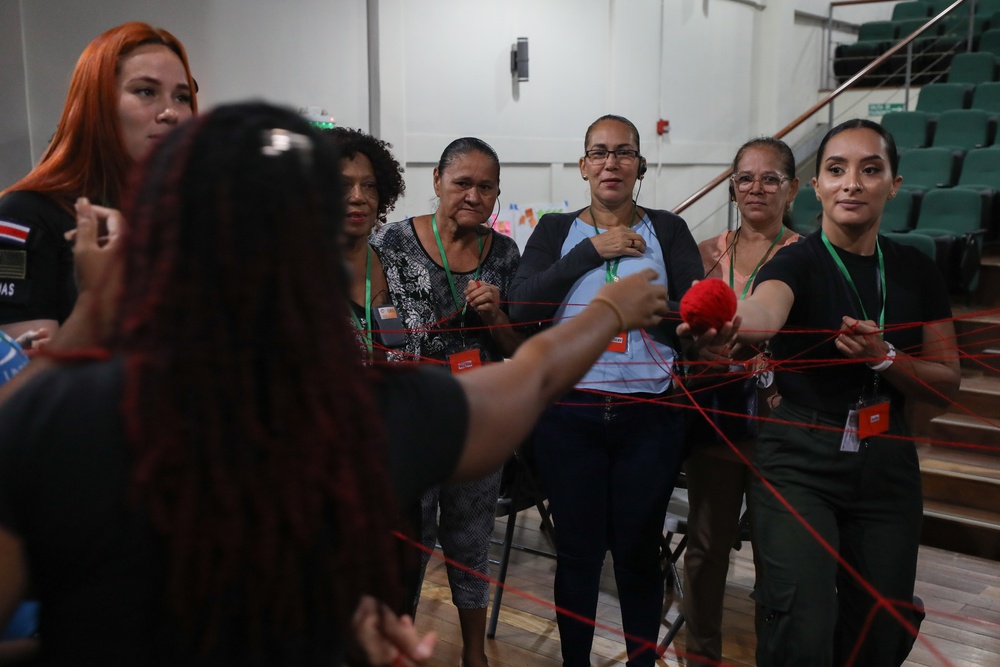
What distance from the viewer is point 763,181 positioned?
2.89 m

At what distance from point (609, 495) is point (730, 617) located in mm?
1257

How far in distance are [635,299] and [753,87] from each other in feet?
30.1

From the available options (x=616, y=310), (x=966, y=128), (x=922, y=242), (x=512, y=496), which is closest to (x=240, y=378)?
(x=616, y=310)

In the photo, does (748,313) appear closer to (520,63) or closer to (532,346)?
(532,346)

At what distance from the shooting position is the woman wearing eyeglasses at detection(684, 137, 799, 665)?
9.04 ft

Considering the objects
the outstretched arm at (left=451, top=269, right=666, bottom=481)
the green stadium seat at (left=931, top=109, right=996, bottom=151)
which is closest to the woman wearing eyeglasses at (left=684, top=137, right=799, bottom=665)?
the outstretched arm at (left=451, top=269, right=666, bottom=481)

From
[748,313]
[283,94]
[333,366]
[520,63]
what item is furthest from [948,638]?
[520,63]

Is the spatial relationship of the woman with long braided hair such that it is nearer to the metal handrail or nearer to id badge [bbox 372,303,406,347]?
id badge [bbox 372,303,406,347]

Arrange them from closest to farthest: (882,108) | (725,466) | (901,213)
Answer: (725,466), (901,213), (882,108)

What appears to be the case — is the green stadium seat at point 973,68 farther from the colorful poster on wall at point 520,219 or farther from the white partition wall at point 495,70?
the colorful poster on wall at point 520,219

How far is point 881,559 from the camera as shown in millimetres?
2033

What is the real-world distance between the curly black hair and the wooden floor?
1.34 metres

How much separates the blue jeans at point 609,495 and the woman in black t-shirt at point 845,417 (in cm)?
34

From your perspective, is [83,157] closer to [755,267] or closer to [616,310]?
[616,310]
